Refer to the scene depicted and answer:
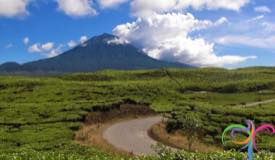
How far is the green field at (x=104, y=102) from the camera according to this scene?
55.4 m

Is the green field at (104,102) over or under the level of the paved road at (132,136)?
over

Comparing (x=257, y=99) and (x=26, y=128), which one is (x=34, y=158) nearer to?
(x=26, y=128)

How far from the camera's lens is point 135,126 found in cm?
7225

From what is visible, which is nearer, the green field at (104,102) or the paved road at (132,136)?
the green field at (104,102)

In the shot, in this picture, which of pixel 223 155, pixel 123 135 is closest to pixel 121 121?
pixel 123 135

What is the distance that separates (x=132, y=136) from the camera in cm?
6369

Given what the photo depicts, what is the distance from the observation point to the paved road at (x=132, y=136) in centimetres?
5558

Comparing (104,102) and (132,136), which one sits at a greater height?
(104,102)

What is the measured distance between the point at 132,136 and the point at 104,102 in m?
24.7

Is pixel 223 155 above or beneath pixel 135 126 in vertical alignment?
above

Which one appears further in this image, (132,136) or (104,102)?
(104,102)

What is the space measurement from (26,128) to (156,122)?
22.2 meters

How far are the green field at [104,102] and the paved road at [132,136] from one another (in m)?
5.49

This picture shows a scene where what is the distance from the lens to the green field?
55.4 m
